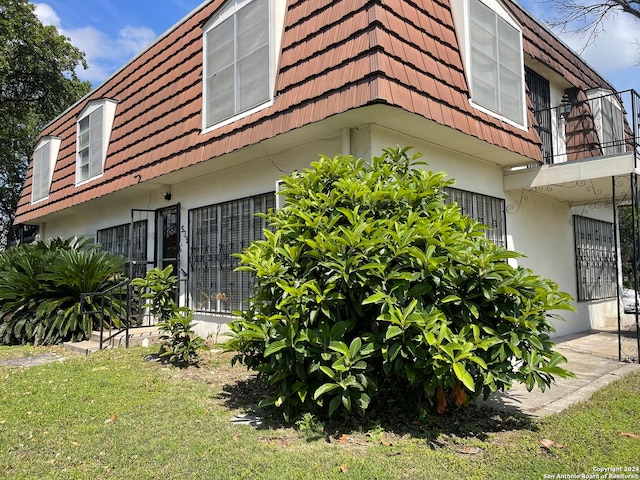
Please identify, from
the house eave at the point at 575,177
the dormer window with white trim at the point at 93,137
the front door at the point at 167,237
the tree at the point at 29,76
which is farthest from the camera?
the tree at the point at 29,76

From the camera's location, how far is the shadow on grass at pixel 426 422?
12.2 feet

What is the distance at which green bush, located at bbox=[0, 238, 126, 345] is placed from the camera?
8.16 m

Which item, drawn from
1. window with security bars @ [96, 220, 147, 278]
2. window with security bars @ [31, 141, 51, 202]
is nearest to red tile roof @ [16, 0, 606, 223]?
window with security bars @ [96, 220, 147, 278]

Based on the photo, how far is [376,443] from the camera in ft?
11.4

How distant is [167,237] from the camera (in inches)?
363

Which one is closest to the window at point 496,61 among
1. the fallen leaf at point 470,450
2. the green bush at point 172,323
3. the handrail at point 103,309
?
the fallen leaf at point 470,450

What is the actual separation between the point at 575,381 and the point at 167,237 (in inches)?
294

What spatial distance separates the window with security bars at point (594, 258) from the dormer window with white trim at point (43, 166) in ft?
44.0

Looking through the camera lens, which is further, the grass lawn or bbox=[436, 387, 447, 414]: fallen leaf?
bbox=[436, 387, 447, 414]: fallen leaf

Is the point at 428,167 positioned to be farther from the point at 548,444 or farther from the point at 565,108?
the point at 565,108

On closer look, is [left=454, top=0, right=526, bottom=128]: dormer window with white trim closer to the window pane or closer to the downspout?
the downspout

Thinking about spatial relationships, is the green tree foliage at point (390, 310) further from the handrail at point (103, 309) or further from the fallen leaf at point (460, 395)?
the handrail at point (103, 309)

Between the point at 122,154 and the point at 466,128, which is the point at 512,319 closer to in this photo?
the point at 466,128

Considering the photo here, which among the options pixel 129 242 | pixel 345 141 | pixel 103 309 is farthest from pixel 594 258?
pixel 129 242
